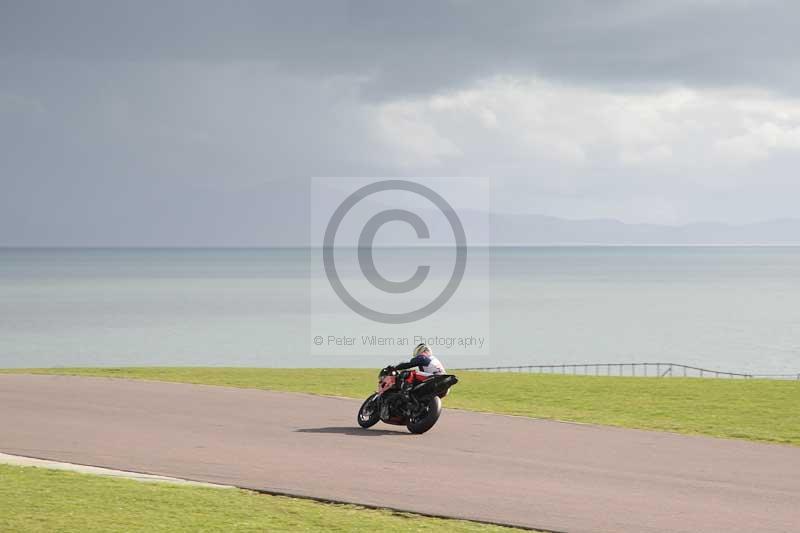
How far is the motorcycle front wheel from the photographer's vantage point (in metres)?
21.2

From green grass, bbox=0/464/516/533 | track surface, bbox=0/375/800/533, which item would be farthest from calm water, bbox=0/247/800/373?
green grass, bbox=0/464/516/533

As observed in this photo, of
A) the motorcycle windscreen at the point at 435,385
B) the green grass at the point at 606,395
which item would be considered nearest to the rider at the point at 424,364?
the motorcycle windscreen at the point at 435,385

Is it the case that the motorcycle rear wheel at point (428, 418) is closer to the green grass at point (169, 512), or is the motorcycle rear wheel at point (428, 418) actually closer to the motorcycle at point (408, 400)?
the motorcycle at point (408, 400)

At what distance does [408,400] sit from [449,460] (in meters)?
3.48

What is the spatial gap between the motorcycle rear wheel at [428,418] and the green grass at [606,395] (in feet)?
12.5

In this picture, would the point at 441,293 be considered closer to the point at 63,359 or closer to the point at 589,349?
the point at 589,349

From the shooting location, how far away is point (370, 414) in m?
21.3

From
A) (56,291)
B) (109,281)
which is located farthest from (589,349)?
(109,281)

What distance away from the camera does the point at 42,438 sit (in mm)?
19531

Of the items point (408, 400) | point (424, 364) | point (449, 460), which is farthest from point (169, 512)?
point (424, 364)

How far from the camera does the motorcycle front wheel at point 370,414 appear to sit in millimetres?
21172

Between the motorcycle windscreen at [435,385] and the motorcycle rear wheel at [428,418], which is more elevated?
the motorcycle windscreen at [435,385]

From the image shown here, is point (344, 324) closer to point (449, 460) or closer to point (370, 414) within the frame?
point (370, 414)

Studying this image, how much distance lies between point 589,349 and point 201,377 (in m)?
58.2
